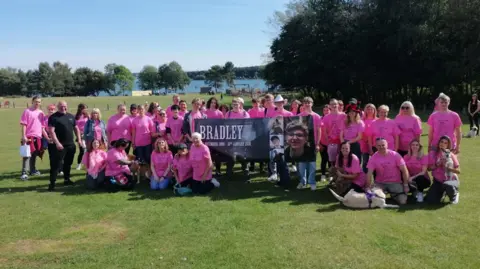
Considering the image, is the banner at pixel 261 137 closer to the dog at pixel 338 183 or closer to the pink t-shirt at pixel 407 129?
the dog at pixel 338 183

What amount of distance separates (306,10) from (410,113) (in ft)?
106

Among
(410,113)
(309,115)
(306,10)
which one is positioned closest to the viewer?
(410,113)

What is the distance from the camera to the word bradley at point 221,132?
31.2 ft

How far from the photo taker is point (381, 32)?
32.9 metres

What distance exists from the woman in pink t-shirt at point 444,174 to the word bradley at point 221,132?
4.16m

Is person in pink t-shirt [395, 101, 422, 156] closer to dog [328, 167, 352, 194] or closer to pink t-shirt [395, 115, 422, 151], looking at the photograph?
pink t-shirt [395, 115, 422, 151]

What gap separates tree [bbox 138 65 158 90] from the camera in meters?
162

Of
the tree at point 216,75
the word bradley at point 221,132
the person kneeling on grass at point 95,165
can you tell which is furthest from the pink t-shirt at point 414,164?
the tree at point 216,75

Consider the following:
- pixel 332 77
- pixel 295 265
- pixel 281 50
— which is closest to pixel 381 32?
pixel 332 77

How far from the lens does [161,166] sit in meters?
9.10

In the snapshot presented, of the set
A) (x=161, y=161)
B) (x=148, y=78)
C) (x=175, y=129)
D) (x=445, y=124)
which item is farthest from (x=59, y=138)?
(x=148, y=78)

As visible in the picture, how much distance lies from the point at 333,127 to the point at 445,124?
87.2 inches

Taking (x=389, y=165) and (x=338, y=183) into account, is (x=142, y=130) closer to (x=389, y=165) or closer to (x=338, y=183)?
(x=338, y=183)

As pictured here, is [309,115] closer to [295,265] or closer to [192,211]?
[192,211]
